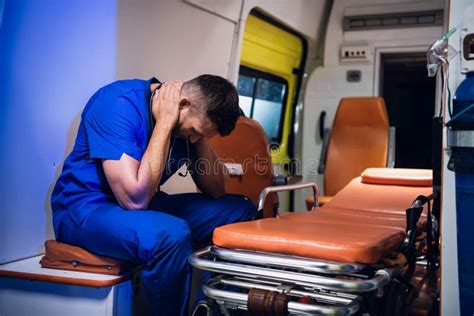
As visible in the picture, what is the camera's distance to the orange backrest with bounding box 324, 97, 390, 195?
191 inches

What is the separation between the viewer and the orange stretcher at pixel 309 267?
177 centimetres

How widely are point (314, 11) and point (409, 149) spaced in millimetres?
2578

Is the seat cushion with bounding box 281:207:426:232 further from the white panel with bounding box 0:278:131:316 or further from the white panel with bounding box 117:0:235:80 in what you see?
the white panel with bounding box 117:0:235:80

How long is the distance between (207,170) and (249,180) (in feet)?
3.75

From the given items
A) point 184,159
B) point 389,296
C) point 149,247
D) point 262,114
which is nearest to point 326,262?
point 389,296

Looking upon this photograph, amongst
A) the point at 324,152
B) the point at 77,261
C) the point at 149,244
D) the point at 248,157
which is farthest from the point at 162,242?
the point at 324,152

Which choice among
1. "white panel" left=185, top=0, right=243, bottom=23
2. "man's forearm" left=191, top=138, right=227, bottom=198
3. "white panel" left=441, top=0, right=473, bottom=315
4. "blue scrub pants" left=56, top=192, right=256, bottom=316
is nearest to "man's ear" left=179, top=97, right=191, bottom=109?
"man's forearm" left=191, top=138, right=227, bottom=198

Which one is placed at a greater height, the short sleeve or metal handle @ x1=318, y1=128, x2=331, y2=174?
metal handle @ x1=318, y1=128, x2=331, y2=174

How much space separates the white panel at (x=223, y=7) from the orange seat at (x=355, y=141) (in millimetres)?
1622

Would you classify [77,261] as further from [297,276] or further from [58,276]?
[297,276]

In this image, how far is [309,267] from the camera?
181 cm

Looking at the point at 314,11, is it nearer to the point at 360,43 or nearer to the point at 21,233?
the point at 360,43

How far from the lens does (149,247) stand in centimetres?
198

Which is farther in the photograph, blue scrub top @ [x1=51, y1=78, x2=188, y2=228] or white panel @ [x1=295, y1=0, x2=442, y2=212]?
white panel @ [x1=295, y1=0, x2=442, y2=212]
